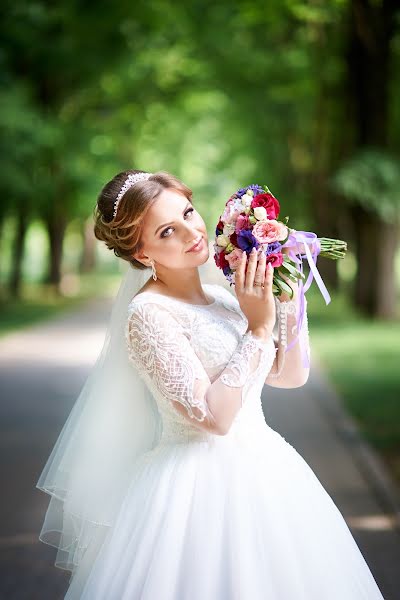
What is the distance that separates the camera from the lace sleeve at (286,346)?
11.6 ft

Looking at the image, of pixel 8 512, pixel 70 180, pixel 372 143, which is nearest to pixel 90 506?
pixel 8 512

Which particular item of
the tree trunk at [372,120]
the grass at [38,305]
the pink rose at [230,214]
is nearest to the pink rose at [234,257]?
the pink rose at [230,214]

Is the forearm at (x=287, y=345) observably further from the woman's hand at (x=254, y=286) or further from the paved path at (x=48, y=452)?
the paved path at (x=48, y=452)

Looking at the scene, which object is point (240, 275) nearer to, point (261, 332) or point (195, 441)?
point (261, 332)

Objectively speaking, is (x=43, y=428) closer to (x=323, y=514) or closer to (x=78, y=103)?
(x=323, y=514)

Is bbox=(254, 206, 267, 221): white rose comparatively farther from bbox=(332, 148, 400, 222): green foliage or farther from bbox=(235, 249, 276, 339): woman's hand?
bbox=(332, 148, 400, 222): green foliage

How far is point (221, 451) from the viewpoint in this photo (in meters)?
3.44

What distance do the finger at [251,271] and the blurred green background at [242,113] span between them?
10.6m

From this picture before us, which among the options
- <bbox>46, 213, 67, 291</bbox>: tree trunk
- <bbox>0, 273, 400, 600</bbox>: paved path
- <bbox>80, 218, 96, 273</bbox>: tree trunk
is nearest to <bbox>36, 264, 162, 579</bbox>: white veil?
<bbox>0, 273, 400, 600</bbox>: paved path

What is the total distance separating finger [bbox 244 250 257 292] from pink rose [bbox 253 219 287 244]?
6cm

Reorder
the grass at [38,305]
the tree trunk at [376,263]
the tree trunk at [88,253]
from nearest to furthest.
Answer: the tree trunk at [376,263] → the grass at [38,305] → the tree trunk at [88,253]

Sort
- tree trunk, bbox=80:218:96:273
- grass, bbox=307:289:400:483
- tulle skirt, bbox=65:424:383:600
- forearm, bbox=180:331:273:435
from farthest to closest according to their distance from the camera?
tree trunk, bbox=80:218:96:273 → grass, bbox=307:289:400:483 → tulle skirt, bbox=65:424:383:600 → forearm, bbox=180:331:273:435

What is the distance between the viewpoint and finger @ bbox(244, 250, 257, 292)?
3161 millimetres

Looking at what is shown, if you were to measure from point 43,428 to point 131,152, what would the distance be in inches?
1398
